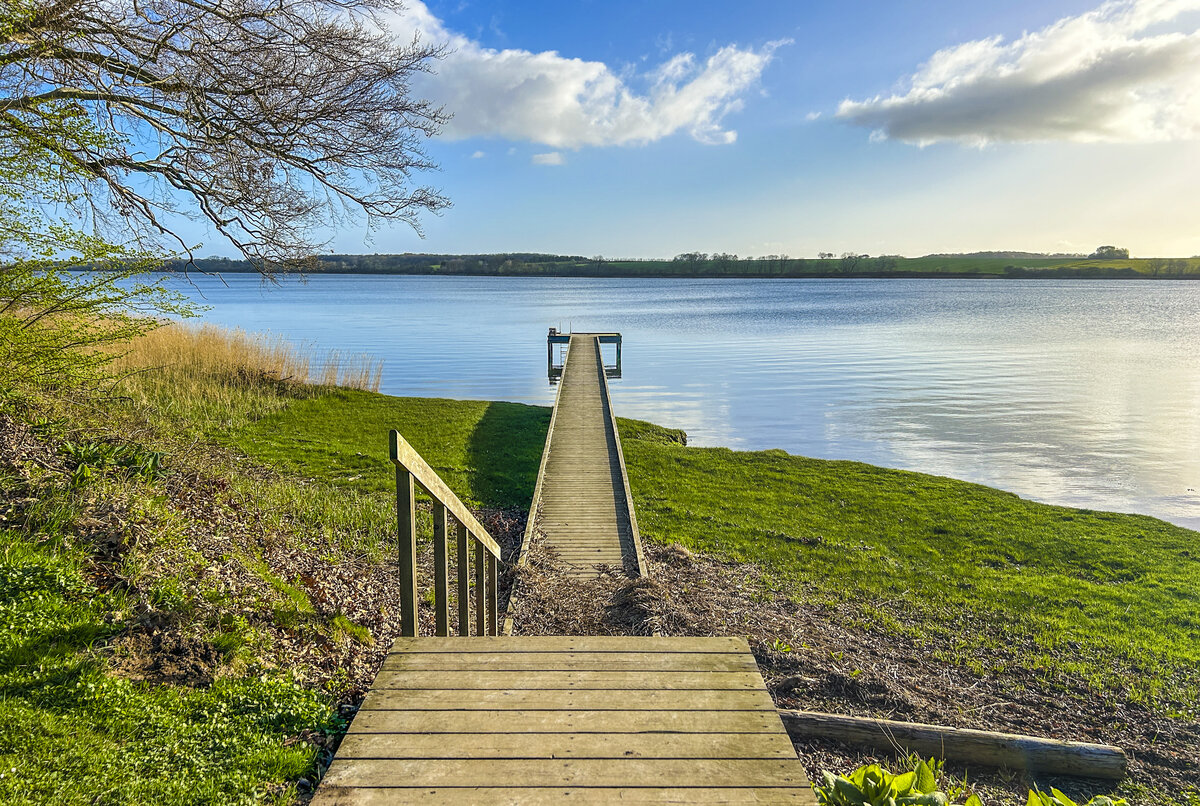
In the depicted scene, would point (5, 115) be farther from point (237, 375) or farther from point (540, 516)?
point (237, 375)

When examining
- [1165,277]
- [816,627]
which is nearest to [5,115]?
[816,627]

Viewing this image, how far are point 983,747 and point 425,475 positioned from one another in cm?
423

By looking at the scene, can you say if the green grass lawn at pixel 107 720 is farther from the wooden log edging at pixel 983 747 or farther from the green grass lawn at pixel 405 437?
the green grass lawn at pixel 405 437

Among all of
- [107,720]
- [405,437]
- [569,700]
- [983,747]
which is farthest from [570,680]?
[405,437]

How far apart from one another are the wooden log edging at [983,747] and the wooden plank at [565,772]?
248 cm

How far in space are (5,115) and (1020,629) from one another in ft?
36.0

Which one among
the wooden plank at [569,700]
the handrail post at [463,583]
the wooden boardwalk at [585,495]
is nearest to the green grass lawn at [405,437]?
the wooden boardwalk at [585,495]

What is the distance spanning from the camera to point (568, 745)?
278 cm

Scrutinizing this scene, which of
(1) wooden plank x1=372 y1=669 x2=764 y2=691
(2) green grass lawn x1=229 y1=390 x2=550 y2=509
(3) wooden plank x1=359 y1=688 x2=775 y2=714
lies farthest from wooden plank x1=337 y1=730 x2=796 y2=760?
(2) green grass lawn x1=229 y1=390 x2=550 y2=509

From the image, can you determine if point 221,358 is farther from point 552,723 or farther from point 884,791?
point 884,791

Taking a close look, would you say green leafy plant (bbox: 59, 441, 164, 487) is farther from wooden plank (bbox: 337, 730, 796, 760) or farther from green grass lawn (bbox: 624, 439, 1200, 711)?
green grass lawn (bbox: 624, 439, 1200, 711)

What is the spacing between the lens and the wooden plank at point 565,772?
→ 256 centimetres

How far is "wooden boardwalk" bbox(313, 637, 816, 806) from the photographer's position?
254cm

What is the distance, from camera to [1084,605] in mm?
8047
